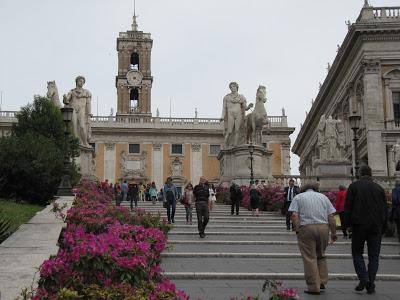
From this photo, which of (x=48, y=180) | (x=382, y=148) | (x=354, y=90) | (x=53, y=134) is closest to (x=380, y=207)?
(x=48, y=180)

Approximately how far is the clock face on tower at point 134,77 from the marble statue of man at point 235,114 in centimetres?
4462

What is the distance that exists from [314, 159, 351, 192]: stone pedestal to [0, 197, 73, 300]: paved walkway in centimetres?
1408

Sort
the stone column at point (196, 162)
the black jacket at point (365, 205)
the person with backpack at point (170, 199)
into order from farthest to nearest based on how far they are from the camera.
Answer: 1. the stone column at point (196, 162)
2. the person with backpack at point (170, 199)
3. the black jacket at point (365, 205)

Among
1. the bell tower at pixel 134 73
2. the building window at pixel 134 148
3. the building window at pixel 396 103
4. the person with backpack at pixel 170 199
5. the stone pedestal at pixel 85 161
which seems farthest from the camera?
the bell tower at pixel 134 73

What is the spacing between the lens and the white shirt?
301 inches

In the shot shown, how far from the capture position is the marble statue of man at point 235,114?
2606cm

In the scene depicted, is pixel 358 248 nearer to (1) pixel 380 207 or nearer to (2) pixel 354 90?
(1) pixel 380 207

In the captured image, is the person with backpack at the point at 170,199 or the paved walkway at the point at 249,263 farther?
the person with backpack at the point at 170,199

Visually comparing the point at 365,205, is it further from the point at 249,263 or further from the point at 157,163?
the point at 157,163

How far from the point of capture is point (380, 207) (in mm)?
7660

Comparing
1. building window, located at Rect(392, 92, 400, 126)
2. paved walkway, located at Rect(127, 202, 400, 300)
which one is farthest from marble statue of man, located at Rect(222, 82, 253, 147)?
building window, located at Rect(392, 92, 400, 126)

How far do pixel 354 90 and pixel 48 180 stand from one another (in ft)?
92.9

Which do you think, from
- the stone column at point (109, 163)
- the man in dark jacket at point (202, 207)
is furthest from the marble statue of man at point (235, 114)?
the stone column at point (109, 163)

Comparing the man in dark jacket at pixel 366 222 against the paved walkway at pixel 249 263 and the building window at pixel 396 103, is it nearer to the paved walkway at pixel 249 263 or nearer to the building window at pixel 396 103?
the paved walkway at pixel 249 263
